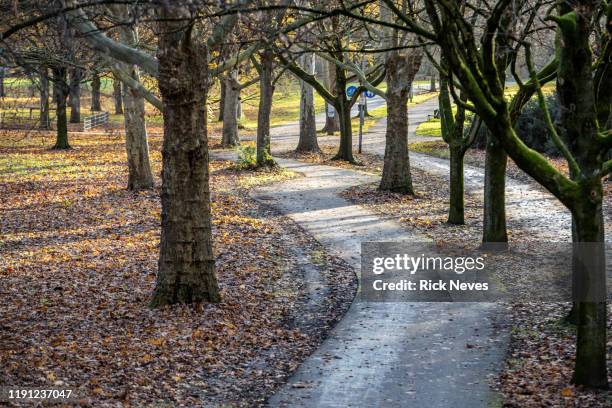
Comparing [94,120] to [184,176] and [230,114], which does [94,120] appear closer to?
[230,114]

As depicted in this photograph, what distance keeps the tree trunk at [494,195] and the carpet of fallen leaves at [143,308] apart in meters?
3.10

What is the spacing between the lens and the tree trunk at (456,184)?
17.3 metres

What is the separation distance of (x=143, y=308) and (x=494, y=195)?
7249mm

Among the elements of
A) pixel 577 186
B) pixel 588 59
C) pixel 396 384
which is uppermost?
pixel 588 59

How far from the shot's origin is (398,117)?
71.6ft

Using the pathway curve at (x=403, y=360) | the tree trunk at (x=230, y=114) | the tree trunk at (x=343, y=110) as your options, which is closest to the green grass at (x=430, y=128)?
the tree trunk at (x=230, y=114)

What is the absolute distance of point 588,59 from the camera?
7652mm

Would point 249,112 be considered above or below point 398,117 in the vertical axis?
above

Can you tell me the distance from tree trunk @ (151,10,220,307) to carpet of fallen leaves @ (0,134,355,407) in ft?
1.31

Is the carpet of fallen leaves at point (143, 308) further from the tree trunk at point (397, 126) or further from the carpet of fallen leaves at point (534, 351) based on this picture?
the tree trunk at point (397, 126)

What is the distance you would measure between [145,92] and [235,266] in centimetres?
530

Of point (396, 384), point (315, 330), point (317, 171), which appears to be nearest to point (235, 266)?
point (315, 330)

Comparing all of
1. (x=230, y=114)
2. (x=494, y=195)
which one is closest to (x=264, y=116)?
(x=230, y=114)

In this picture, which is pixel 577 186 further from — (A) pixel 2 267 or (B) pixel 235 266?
(A) pixel 2 267
